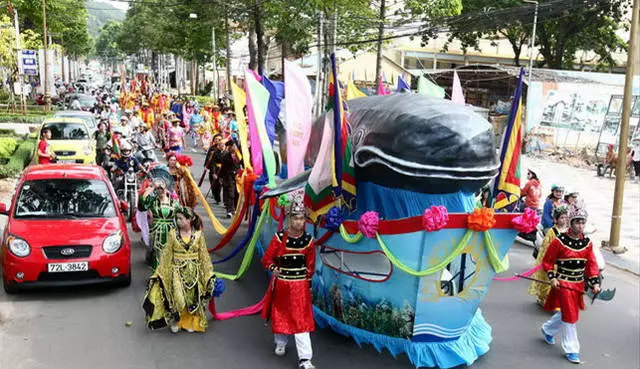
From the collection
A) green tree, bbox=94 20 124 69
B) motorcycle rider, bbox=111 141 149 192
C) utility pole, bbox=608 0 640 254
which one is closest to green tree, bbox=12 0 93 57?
motorcycle rider, bbox=111 141 149 192

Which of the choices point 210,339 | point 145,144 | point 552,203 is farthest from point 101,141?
point 552,203

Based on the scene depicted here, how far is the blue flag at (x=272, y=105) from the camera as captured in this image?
30.5 ft

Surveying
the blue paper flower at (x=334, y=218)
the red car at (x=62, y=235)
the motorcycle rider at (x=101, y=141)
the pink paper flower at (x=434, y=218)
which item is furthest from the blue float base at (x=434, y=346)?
the motorcycle rider at (x=101, y=141)

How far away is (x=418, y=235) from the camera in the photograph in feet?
18.1

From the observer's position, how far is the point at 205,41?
3994 cm

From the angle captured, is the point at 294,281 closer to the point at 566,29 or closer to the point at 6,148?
the point at 6,148

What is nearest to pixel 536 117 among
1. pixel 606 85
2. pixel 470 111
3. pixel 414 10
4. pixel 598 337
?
pixel 606 85

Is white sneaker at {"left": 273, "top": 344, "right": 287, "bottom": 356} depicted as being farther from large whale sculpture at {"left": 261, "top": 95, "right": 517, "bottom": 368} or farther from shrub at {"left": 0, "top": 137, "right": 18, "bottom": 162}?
shrub at {"left": 0, "top": 137, "right": 18, "bottom": 162}

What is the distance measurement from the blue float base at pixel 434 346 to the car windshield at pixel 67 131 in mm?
12304

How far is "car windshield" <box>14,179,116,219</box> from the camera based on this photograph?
791cm

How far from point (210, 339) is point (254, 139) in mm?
3213

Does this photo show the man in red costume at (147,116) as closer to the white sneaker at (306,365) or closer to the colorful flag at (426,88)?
the colorful flag at (426,88)

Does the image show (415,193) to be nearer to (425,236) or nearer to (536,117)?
→ (425,236)

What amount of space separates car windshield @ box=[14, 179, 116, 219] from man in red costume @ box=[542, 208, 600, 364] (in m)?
5.44
